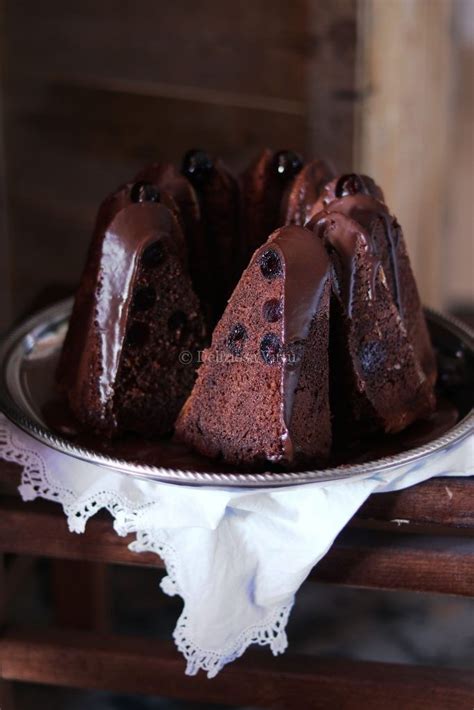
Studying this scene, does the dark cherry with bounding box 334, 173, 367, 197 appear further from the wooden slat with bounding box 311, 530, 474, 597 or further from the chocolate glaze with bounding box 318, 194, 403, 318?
the wooden slat with bounding box 311, 530, 474, 597

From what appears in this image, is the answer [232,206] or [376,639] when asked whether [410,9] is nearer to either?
[232,206]

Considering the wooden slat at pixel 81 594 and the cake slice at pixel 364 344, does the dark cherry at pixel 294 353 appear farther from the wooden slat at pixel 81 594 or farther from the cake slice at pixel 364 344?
the wooden slat at pixel 81 594

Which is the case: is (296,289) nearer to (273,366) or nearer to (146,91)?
(273,366)

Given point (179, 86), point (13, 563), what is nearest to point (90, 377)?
point (13, 563)

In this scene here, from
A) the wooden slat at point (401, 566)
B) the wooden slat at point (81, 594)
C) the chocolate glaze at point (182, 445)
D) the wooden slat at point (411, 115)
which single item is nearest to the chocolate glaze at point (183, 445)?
the chocolate glaze at point (182, 445)

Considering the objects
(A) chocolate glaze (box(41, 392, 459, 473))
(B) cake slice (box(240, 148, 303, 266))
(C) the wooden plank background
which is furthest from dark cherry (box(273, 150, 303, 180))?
(C) the wooden plank background

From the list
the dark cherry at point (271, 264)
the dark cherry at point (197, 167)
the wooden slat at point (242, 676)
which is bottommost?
the wooden slat at point (242, 676)
